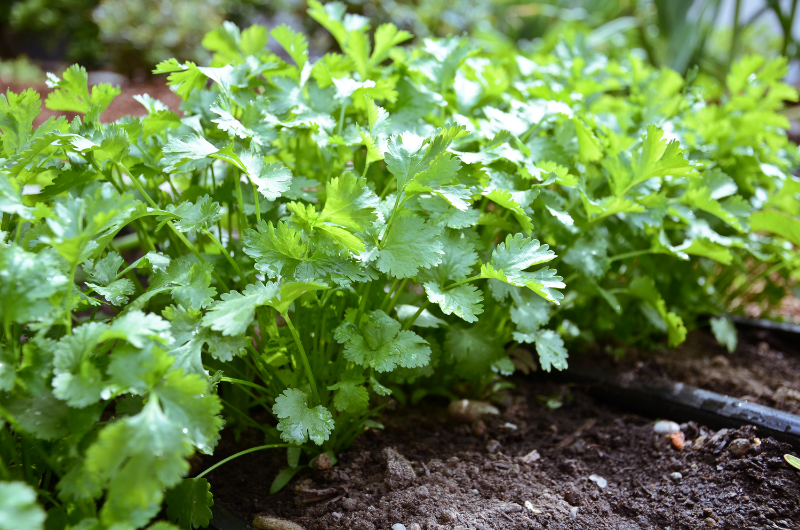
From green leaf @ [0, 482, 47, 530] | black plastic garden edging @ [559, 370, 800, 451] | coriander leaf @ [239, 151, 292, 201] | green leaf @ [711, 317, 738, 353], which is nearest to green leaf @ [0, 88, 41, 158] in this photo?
coriander leaf @ [239, 151, 292, 201]

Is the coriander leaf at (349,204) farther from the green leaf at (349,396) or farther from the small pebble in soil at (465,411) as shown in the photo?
the small pebble in soil at (465,411)

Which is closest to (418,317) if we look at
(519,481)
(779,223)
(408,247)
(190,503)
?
(408,247)

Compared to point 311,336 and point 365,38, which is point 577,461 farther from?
point 365,38

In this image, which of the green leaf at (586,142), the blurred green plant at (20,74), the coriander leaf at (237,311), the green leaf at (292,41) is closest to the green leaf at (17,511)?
the coriander leaf at (237,311)

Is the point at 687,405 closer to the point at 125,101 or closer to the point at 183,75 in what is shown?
the point at 183,75

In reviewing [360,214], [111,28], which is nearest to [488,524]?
[360,214]
